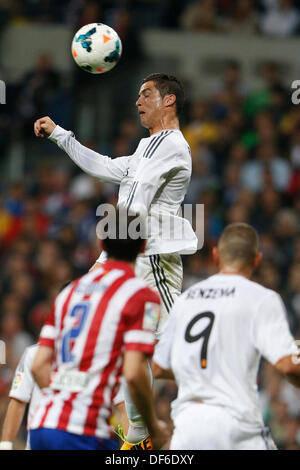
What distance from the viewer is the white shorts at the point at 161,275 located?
726 cm

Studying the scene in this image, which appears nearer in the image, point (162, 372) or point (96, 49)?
point (162, 372)

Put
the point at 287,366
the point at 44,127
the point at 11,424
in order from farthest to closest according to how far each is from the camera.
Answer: the point at 44,127, the point at 11,424, the point at 287,366

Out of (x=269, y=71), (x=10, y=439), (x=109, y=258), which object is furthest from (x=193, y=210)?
(x=109, y=258)

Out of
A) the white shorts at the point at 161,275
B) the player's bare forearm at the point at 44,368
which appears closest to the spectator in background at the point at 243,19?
the white shorts at the point at 161,275

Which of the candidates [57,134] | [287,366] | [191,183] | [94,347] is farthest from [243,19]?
[94,347]

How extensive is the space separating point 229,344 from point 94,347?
29.6 inches

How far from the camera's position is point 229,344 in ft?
17.7

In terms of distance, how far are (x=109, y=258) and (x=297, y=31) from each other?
38.6 ft

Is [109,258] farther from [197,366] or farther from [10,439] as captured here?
[10,439]

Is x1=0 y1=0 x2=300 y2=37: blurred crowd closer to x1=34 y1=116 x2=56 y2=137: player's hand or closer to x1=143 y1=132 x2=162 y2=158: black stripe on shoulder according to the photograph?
x1=34 y1=116 x2=56 y2=137: player's hand

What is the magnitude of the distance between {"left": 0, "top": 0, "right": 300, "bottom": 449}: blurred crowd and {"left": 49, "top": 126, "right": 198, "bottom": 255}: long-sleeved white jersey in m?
4.09

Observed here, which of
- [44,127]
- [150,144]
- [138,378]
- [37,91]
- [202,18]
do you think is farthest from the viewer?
[202,18]

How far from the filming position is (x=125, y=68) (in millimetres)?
16219

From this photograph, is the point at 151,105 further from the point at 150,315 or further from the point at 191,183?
the point at 191,183
